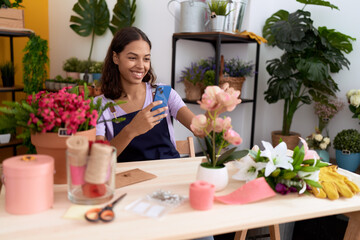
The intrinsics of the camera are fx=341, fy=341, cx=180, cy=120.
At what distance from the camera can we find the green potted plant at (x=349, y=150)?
280cm

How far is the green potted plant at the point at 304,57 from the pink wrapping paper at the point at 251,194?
2067 mm

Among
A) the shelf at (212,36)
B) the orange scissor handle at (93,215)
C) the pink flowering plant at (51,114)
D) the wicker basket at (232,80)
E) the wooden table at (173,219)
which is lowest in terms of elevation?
the wooden table at (173,219)

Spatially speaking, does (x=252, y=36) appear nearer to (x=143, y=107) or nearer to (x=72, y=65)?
(x=143, y=107)

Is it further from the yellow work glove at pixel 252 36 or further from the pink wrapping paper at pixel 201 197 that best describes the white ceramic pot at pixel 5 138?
the pink wrapping paper at pixel 201 197

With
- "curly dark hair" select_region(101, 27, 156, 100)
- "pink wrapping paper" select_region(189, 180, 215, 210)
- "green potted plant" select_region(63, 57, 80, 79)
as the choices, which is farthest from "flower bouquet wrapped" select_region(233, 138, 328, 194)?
"green potted plant" select_region(63, 57, 80, 79)

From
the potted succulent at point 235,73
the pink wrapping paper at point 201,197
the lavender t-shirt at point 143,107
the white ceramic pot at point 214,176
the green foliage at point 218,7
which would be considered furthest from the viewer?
the potted succulent at point 235,73

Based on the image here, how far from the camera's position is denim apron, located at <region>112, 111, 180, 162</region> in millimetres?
1755

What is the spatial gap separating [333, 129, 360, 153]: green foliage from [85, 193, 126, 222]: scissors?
242cm

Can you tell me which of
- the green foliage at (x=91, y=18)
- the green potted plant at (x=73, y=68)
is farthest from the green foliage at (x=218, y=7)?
the green potted plant at (x=73, y=68)

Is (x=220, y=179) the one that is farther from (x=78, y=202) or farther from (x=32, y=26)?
(x=32, y=26)

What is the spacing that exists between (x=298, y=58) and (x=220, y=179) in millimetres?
2206

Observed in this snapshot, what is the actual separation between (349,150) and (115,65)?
206 centimetres

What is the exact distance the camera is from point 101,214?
3.05 feet

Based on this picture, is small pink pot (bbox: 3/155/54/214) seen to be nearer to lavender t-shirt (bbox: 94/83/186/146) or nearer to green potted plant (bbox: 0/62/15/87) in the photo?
lavender t-shirt (bbox: 94/83/186/146)
